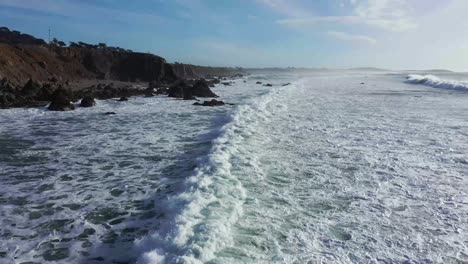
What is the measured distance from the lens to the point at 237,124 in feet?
46.3

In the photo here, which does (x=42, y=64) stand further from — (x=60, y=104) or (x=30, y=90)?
(x=60, y=104)

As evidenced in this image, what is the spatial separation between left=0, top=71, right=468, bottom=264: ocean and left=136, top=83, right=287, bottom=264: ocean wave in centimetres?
2

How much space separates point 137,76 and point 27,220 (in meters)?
43.4

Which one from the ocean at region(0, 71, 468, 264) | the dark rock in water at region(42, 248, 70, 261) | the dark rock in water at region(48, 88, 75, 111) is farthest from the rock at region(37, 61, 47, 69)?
the dark rock in water at region(42, 248, 70, 261)

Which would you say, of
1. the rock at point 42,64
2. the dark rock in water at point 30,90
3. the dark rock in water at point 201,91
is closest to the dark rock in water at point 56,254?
the dark rock in water at point 30,90

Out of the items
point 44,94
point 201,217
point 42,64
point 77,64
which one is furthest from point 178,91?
point 201,217

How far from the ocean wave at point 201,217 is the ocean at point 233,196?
0.08ft

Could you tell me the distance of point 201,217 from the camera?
5582 mm

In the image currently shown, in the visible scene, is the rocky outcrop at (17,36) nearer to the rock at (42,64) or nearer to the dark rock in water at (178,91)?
the rock at (42,64)

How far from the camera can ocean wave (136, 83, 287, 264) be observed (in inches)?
177

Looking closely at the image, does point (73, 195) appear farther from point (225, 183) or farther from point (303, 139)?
point (303, 139)

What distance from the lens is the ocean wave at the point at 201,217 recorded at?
4.50 meters

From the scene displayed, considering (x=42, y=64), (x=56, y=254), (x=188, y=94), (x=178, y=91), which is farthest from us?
(x=42, y=64)

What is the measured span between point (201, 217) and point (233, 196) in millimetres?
1049
